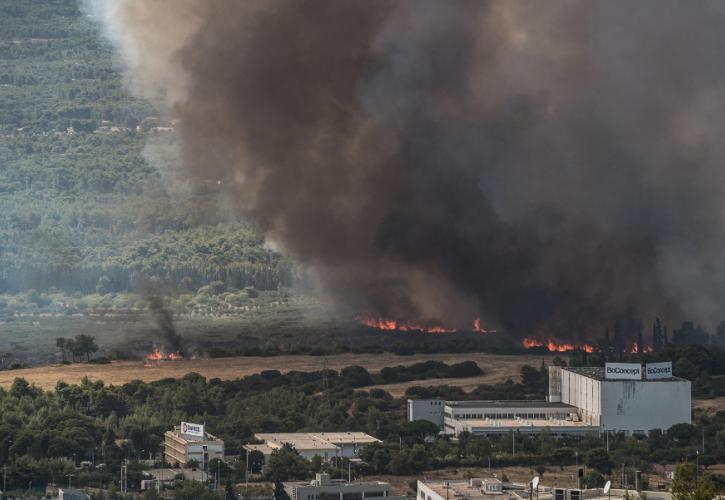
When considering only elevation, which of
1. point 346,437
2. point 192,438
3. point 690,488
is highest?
point 346,437

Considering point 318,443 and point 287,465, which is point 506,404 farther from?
point 287,465

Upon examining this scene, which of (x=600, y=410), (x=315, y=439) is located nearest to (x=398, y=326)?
(x=600, y=410)

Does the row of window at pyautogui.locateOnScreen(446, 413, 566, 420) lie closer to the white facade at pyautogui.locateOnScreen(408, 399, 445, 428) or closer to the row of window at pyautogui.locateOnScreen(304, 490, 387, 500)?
the white facade at pyautogui.locateOnScreen(408, 399, 445, 428)

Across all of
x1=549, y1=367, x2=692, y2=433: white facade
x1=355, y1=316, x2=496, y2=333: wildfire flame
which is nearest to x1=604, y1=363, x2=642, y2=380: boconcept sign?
x1=549, y1=367, x2=692, y2=433: white facade

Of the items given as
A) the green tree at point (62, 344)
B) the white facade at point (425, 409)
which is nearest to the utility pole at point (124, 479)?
the white facade at point (425, 409)

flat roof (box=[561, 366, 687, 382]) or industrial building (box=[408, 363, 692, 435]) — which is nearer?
industrial building (box=[408, 363, 692, 435])

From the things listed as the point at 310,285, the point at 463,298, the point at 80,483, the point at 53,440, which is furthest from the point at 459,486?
the point at 310,285
